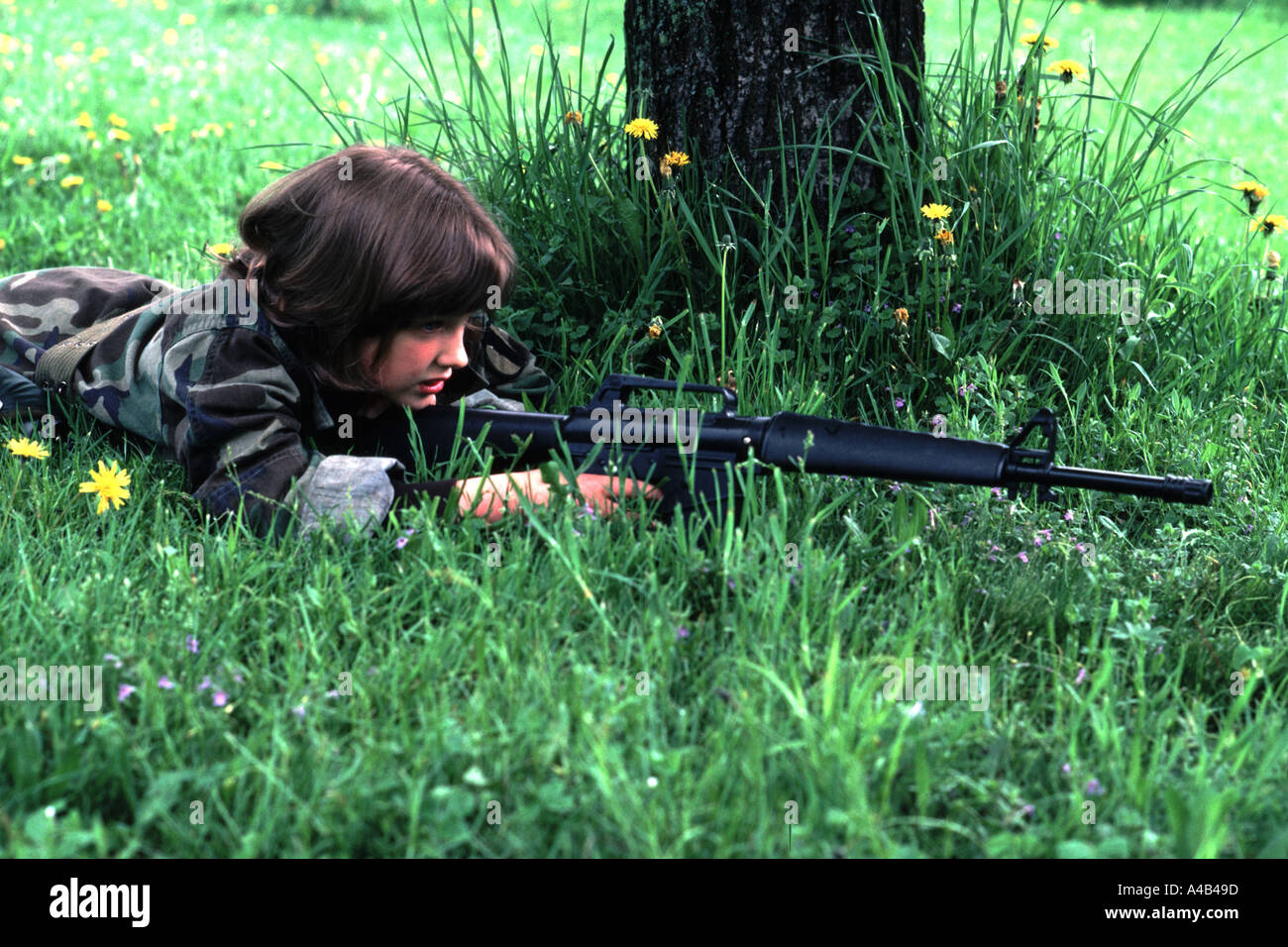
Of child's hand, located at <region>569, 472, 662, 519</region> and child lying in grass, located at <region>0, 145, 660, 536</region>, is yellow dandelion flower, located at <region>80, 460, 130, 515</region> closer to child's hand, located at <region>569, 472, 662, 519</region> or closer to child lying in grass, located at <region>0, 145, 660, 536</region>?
child lying in grass, located at <region>0, 145, 660, 536</region>

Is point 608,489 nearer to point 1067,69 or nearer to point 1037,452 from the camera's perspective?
point 1037,452

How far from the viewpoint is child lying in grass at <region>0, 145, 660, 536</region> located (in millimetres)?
2377

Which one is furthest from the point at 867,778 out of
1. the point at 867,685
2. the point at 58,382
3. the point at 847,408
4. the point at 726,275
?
the point at 58,382

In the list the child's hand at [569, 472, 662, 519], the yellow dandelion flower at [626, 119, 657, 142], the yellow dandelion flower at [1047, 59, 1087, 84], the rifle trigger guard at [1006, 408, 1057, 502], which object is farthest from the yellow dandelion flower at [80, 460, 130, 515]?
the yellow dandelion flower at [1047, 59, 1087, 84]

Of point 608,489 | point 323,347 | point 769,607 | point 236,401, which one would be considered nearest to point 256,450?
point 236,401

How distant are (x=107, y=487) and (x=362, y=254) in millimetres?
719

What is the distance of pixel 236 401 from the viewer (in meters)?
2.41

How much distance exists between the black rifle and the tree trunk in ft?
3.19

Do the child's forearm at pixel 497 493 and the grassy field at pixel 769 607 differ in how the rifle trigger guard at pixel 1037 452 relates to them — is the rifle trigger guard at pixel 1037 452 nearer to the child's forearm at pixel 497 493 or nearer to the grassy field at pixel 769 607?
the grassy field at pixel 769 607

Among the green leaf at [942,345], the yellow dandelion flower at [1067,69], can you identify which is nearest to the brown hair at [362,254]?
the green leaf at [942,345]

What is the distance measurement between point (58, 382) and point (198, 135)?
3173 millimetres

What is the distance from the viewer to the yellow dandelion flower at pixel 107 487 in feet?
7.91

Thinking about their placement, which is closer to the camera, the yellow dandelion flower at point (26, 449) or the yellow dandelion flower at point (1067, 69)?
the yellow dandelion flower at point (26, 449)

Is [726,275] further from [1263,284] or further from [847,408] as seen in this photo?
[1263,284]
